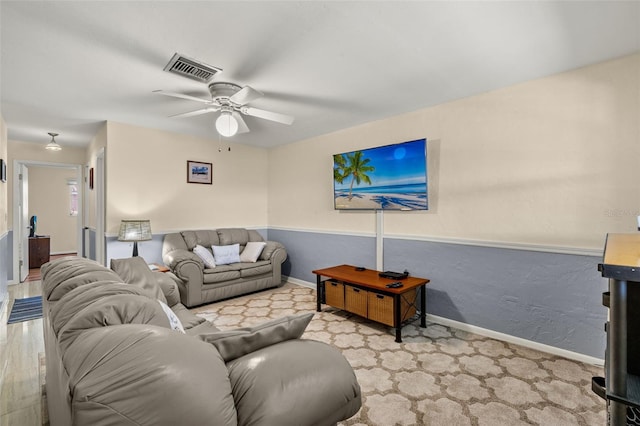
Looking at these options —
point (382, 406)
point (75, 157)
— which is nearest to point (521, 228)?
point (382, 406)

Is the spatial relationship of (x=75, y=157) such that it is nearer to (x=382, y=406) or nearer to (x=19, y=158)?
(x=19, y=158)

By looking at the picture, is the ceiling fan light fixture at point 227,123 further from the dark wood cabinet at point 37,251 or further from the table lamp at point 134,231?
the dark wood cabinet at point 37,251

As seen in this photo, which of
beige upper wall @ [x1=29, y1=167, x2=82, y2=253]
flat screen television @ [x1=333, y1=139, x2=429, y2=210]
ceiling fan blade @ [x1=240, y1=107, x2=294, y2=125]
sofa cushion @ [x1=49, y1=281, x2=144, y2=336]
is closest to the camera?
sofa cushion @ [x1=49, y1=281, x2=144, y2=336]

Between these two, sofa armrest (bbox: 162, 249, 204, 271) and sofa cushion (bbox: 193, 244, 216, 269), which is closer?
sofa armrest (bbox: 162, 249, 204, 271)

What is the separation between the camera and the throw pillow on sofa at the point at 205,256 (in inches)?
165

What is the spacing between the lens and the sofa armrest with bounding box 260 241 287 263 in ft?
15.6

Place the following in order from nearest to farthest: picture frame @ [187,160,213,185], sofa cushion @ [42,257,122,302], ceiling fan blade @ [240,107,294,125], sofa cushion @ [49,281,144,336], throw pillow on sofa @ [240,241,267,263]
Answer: sofa cushion @ [49,281,144,336]
sofa cushion @ [42,257,122,302]
ceiling fan blade @ [240,107,294,125]
throw pillow on sofa @ [240,241,267,263]
picture frame @ [187,160,213,185]

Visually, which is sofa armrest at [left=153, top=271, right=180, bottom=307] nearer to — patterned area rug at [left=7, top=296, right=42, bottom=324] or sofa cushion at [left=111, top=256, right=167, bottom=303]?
sofa cushion at [left=111, top=256, right=167, bottom=303]

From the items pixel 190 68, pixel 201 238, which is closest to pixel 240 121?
pixel 190 68

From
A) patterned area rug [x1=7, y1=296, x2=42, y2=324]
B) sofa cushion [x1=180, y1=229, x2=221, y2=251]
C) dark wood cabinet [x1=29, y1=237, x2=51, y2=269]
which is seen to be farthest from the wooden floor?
dark wood cabinet [x1=29, y1=237, x2=51, y2=269]

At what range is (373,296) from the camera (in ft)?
10.5

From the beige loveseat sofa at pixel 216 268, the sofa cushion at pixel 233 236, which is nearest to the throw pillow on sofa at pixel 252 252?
the beige loveseat sofa at pixel 216 268

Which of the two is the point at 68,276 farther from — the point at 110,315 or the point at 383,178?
the point at 383,178

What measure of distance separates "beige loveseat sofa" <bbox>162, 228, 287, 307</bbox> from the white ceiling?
6.15ft
